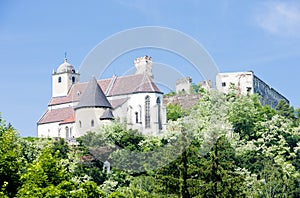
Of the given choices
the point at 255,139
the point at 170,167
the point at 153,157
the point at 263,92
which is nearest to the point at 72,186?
the point at 170,167

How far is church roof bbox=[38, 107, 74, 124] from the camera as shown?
69250mm

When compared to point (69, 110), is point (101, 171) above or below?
below

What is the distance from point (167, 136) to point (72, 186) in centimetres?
3047

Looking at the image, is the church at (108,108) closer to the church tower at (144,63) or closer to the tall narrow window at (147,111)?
the tall narrow window at (147,111)

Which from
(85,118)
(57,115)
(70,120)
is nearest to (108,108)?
(85,118)

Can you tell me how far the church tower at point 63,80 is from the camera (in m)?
74.8

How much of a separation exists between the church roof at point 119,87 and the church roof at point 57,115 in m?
1.11

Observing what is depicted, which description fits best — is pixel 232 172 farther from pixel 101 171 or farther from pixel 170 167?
pixel 101 171

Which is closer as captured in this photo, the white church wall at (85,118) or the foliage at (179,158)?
the foliage at (179,158)

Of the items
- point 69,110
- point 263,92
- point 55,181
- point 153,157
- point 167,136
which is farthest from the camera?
point 263,92

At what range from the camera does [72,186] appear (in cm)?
2209

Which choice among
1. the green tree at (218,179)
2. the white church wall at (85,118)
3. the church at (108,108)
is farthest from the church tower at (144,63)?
the white church wall at (85,118)

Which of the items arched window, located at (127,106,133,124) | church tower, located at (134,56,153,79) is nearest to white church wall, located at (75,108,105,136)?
arched window, located at (127,106,133,124)

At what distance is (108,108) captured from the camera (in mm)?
61531
